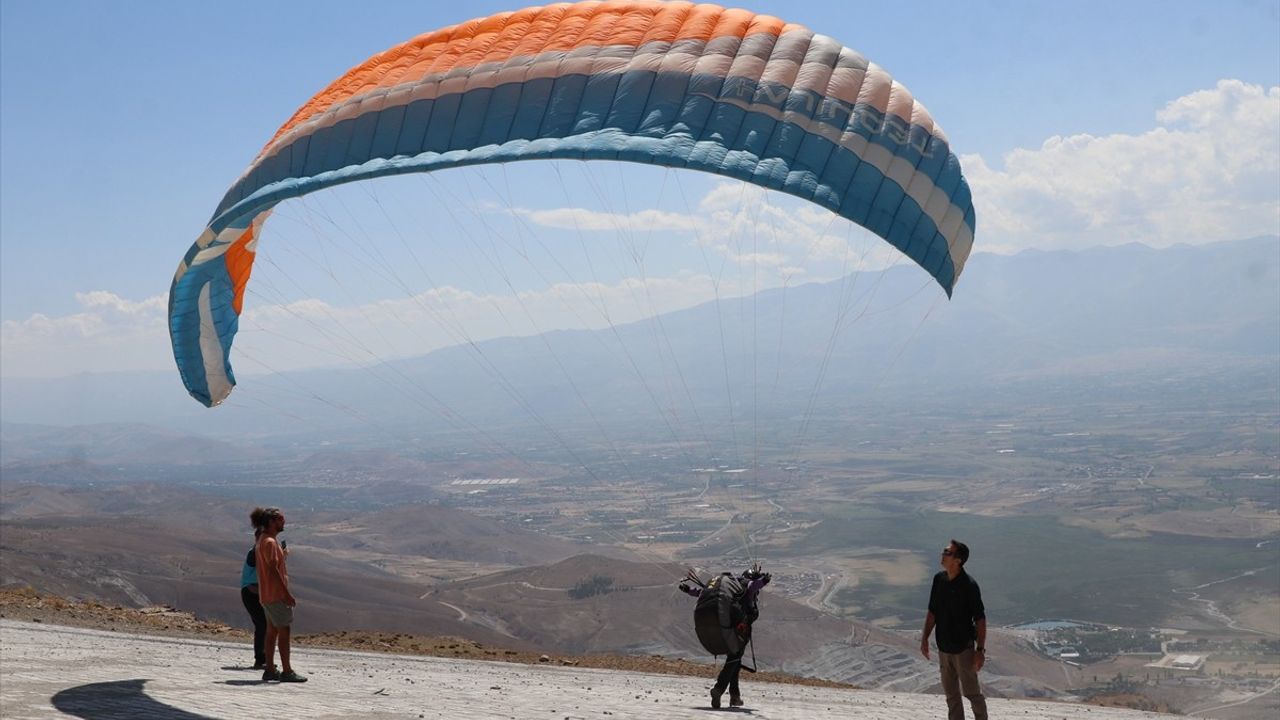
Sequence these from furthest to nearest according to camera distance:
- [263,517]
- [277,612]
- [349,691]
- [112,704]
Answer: [349,691]
[277,612]
[263,517]
[112,704]

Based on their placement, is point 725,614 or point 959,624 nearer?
point 959,624

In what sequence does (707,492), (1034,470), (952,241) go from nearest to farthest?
(952,241) < (707,492) < (1034,470)

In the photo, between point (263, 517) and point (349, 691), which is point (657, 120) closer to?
point (263, 517)

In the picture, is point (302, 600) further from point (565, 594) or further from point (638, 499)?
point (638, 499)

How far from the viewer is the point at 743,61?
1172 centimetres

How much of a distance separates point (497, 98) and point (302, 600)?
144 feet

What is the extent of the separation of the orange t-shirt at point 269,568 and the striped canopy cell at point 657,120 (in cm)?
376

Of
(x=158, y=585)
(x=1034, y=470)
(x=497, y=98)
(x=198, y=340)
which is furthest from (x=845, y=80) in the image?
(x=1034, y=470)

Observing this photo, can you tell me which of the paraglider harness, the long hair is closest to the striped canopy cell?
the long hair

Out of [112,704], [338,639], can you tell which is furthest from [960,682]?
[338,639]

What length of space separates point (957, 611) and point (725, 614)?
276 centimetres

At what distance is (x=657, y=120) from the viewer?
1131 centimetres

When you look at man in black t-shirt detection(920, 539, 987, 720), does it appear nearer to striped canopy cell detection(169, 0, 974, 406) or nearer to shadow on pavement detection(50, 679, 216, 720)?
striped canopy cell detection(169, 0, 974, 406)

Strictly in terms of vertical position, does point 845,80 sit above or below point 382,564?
above
